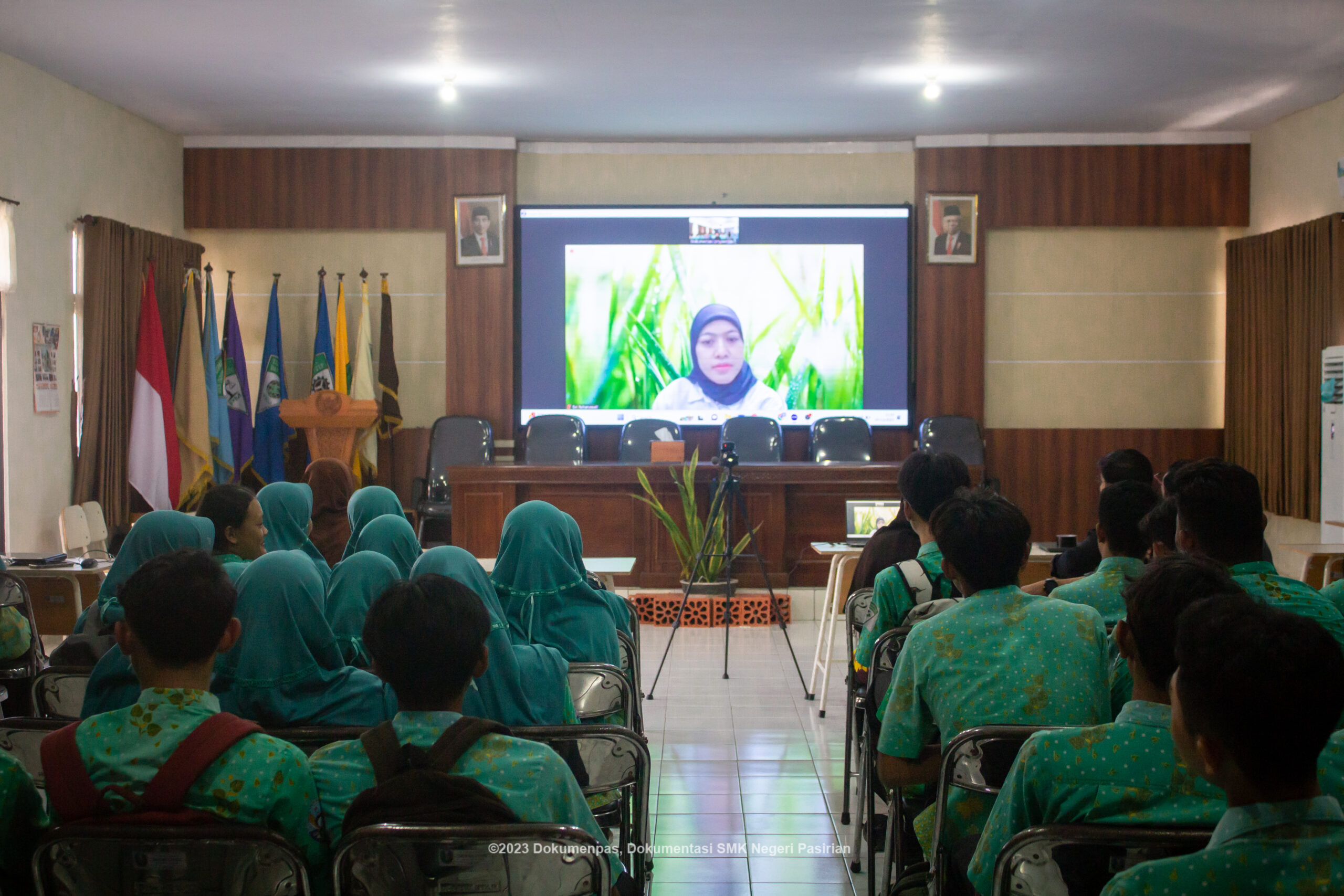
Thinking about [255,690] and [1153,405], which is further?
[1153,405]

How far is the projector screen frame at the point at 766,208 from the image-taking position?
27.8 ft

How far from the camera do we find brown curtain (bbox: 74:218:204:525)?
7039 millimetres

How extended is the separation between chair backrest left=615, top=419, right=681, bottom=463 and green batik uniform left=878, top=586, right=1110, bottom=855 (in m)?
6.24

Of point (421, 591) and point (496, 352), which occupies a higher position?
point (496, 352)

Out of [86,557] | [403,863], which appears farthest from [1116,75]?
[403,863]

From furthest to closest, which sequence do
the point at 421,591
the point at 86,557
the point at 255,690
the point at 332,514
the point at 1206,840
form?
the point at 86,557 < the point at 332,514 < the point at 255,690 < the point at 421,591 < the point at 1206,840

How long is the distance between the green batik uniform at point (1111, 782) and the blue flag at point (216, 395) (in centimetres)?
746

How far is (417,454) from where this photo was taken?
28.7 feet

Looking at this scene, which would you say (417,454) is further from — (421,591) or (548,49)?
(421,591)

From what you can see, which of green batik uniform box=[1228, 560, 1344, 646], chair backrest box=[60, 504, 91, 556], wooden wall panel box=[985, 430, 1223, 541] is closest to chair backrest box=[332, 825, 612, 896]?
green batik uniform box=[1228, 560, 1344, 646]

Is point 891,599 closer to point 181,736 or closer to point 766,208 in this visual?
point 181,736

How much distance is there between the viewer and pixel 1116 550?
260cm

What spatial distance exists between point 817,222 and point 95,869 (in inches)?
305

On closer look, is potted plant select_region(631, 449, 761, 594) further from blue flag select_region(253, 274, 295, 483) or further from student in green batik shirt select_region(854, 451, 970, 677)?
student in green batik shirt select_region(854, 451, 970, 677)
